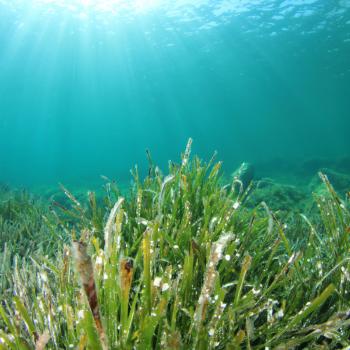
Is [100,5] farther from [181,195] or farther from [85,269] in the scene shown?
[85,269]

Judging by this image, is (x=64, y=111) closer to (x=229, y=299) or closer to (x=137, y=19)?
(x=137, y=19)

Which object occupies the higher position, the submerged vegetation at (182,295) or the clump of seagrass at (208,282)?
the clump of seagrass at (208,282)

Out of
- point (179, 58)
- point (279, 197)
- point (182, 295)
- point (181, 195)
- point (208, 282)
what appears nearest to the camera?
point (208, 282)

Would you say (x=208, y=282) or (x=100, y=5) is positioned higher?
(x=100, y=5)

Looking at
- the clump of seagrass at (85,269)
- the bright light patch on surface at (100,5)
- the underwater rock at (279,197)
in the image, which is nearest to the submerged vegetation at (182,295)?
the clump of seagrass at (85,269)

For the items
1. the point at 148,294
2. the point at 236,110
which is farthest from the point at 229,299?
the point at 236,110

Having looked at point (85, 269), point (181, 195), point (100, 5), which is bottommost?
point (181, 195)

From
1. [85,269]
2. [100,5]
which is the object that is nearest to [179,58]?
[100,5]

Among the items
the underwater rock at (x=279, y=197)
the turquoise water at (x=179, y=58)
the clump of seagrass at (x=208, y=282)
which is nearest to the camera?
the clump of seagrass at (x=208, y=282)

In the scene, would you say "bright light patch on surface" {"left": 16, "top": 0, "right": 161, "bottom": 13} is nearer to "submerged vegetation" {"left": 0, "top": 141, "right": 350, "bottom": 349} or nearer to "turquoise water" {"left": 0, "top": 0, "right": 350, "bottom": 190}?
"turquoise water" {"left": 0, "top": 0, "right": 350, "bottom": 190}

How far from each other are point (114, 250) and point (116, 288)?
16 centimetres

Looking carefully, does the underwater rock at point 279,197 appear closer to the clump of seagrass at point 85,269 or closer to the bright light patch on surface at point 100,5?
the clump of seagrass at point 85,269

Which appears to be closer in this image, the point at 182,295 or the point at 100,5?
the point at 182,295

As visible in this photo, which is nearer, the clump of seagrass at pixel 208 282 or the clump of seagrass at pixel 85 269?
the clump of seagrass at pixel 85 269
